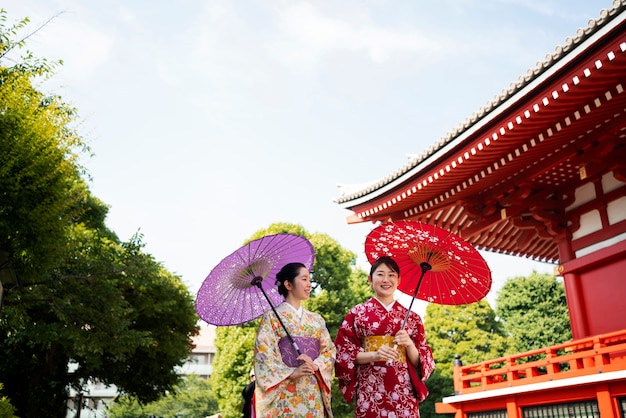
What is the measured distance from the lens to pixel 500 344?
2436 centimetres

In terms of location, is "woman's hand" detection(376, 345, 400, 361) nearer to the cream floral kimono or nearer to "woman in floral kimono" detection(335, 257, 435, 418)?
"woman in floral kimono" detection(335, 257, 435, 418)

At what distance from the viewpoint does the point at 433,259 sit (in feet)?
14.9

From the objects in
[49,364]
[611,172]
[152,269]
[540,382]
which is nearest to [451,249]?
[540,382]

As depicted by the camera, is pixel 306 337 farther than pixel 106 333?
No

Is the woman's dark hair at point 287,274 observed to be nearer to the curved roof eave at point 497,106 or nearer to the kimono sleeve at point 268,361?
the kimono sleeve at point 268,361

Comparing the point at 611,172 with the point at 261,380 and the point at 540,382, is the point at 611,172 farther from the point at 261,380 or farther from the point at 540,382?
the point at 261,380

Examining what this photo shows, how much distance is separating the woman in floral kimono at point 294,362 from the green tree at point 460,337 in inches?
817

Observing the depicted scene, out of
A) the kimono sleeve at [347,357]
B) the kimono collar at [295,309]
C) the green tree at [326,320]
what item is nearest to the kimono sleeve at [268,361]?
the kimono collar at [295,309]

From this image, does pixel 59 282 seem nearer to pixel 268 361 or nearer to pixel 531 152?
pixel 268 361

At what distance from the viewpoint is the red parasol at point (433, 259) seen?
14.7ft

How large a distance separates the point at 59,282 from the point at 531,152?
788 cm

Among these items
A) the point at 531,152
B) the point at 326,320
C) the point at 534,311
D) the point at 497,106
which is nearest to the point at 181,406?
the point at 326,320

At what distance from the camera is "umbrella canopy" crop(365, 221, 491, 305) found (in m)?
4.47

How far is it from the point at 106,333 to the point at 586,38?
8.66m
